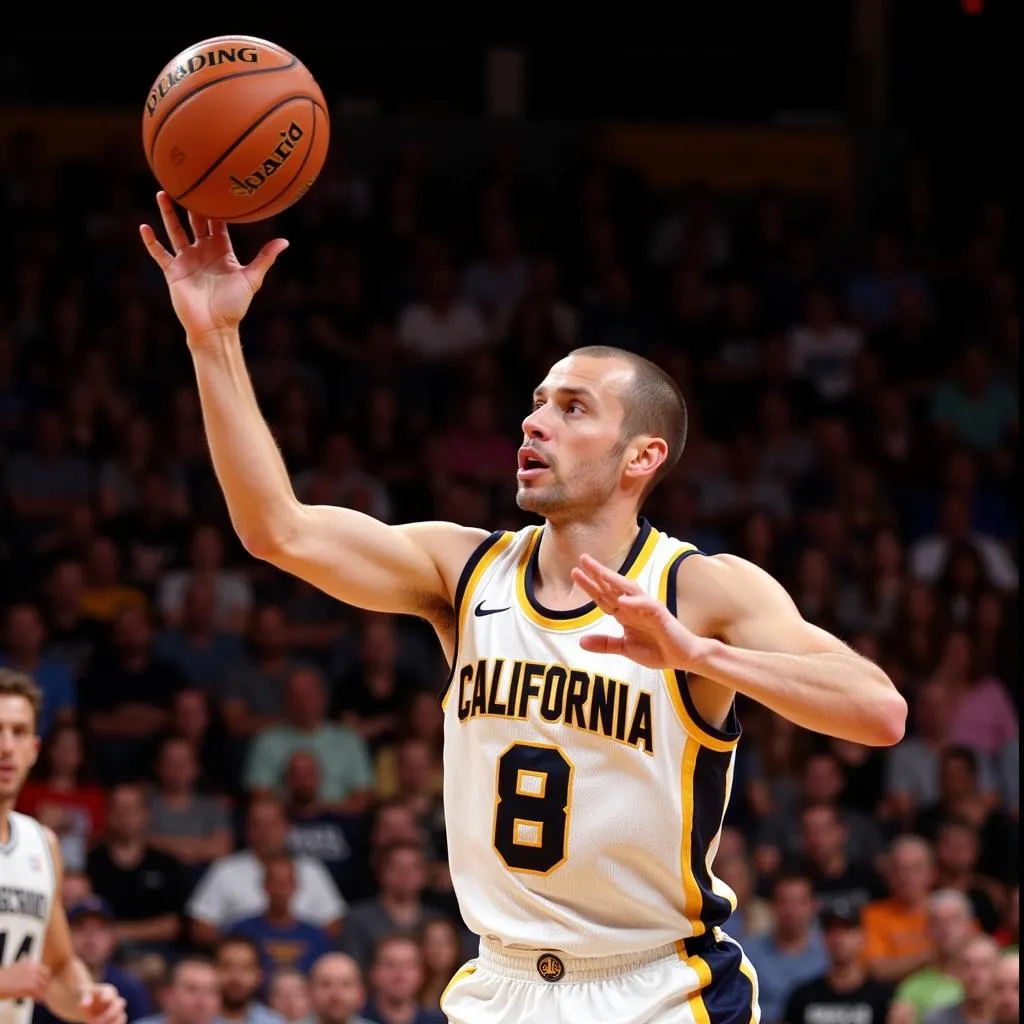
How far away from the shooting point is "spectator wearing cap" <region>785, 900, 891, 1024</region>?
28.5 ft

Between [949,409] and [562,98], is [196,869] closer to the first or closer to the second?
[949,409]

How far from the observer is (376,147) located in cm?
1370

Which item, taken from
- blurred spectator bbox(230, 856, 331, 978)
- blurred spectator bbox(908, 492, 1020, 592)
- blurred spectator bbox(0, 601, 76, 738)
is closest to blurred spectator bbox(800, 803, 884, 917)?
blurred spectator bbox(908, 492, 1020, 592)

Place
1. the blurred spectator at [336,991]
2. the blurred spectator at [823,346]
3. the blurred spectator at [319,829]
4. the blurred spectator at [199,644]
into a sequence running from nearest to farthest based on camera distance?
the blurred spectator at [336,991] → the blurred spectator at [319,829] → the blurred spectator at [199,644] → the blurred spectator at [823,346]

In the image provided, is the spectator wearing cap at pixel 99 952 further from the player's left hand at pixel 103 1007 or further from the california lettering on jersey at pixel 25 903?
the player's left hand at pixel 103 1007

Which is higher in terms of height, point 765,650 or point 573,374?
point 573,374

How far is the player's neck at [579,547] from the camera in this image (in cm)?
426

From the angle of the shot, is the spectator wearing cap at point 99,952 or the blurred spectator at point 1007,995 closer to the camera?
the spectator wearing cap at point 99,952

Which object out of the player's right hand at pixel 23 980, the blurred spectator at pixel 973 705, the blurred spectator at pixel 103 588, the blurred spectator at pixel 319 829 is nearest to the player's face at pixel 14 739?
the player's right hand at pixel 23 980

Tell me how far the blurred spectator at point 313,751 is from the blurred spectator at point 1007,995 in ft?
10.5

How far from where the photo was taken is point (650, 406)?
4.31m

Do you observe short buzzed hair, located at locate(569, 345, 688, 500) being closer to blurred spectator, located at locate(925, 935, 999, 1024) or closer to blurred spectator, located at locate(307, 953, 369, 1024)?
blurred spectator, located at locate(307, 953, 369, 1024)

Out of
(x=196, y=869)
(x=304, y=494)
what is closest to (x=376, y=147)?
(x=304, y=494)

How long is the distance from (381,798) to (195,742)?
995 millimetres
